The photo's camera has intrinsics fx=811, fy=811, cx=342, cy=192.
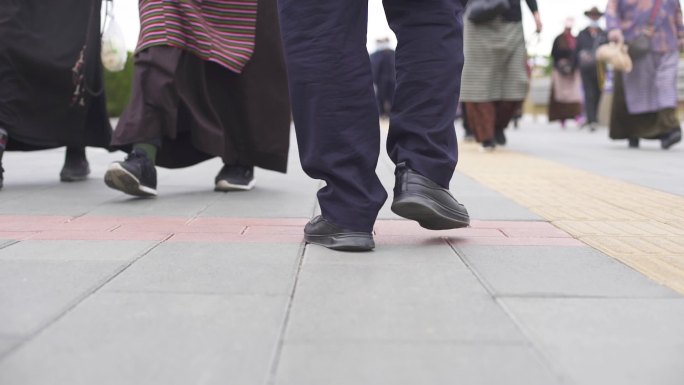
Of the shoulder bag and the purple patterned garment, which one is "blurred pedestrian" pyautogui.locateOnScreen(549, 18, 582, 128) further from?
the shoulder bag

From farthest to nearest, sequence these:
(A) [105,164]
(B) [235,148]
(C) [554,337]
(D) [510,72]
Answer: (D) [510,72] < (A) [105,164] < (B) [235,148] < (C) [554,337]

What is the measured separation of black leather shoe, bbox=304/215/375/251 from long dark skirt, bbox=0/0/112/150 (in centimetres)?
222

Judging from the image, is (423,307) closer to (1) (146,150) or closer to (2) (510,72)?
(1) (146,150)

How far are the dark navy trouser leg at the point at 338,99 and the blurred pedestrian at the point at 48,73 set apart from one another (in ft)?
6.82

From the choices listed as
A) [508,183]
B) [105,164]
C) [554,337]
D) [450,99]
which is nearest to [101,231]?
[450,99]

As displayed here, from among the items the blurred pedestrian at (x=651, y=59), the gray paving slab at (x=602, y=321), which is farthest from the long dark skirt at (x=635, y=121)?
the gray paving slab at (x=602, y=321)

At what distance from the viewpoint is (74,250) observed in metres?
2.46

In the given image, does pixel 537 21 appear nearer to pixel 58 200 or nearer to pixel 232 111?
pixel 232 111

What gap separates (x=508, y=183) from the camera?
4.75 meters

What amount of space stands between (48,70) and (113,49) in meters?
0.46

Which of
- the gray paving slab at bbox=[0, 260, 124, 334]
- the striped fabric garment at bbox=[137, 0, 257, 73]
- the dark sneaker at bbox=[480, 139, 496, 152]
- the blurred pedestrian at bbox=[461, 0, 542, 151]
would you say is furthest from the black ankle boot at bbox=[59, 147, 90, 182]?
the dark sneaker at bbox=[480, 139, 496, 152]

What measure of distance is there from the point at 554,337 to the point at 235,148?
265 centimetres

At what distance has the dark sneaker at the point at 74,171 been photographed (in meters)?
4.55

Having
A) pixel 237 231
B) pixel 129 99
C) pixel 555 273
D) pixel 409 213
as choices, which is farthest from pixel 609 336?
pixel 129 99
